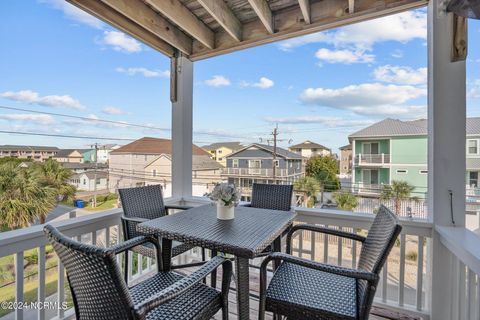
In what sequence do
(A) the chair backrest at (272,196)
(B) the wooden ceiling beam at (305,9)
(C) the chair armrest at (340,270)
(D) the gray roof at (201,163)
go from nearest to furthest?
(C) the chair armrest at (340,270) → (B) the wooden ceiling beam at (305,9) → (A) the chair backrest at (272,196) → (D) the gray roof at (201,163)

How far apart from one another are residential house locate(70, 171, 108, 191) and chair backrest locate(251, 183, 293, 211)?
1.48 m

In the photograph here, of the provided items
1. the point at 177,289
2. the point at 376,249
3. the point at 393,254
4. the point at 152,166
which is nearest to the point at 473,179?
the point at 393,254

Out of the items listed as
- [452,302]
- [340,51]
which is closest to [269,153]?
[340,51]

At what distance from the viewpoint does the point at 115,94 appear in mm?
2465

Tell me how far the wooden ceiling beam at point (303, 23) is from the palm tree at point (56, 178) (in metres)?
1.95

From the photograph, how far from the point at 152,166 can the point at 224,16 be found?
181 cm

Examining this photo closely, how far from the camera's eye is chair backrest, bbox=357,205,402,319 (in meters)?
1.23

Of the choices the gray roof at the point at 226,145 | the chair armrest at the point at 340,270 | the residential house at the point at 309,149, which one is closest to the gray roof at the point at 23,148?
the gray roof at the point at 226,145

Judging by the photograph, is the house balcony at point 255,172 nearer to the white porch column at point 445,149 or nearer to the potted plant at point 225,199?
the potted plant at point 225,199

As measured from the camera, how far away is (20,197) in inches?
64.4

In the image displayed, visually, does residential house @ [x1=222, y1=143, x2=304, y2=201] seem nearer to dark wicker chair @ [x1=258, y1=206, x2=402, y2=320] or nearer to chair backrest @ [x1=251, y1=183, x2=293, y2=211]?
chair backrest @ [x1=251, y1=183, x2=293, y2=211]

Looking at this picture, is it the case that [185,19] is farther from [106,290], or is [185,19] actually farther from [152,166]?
[106,290]

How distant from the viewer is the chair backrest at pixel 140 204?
224 cm

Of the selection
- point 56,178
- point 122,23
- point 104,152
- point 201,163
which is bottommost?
point 56,178
